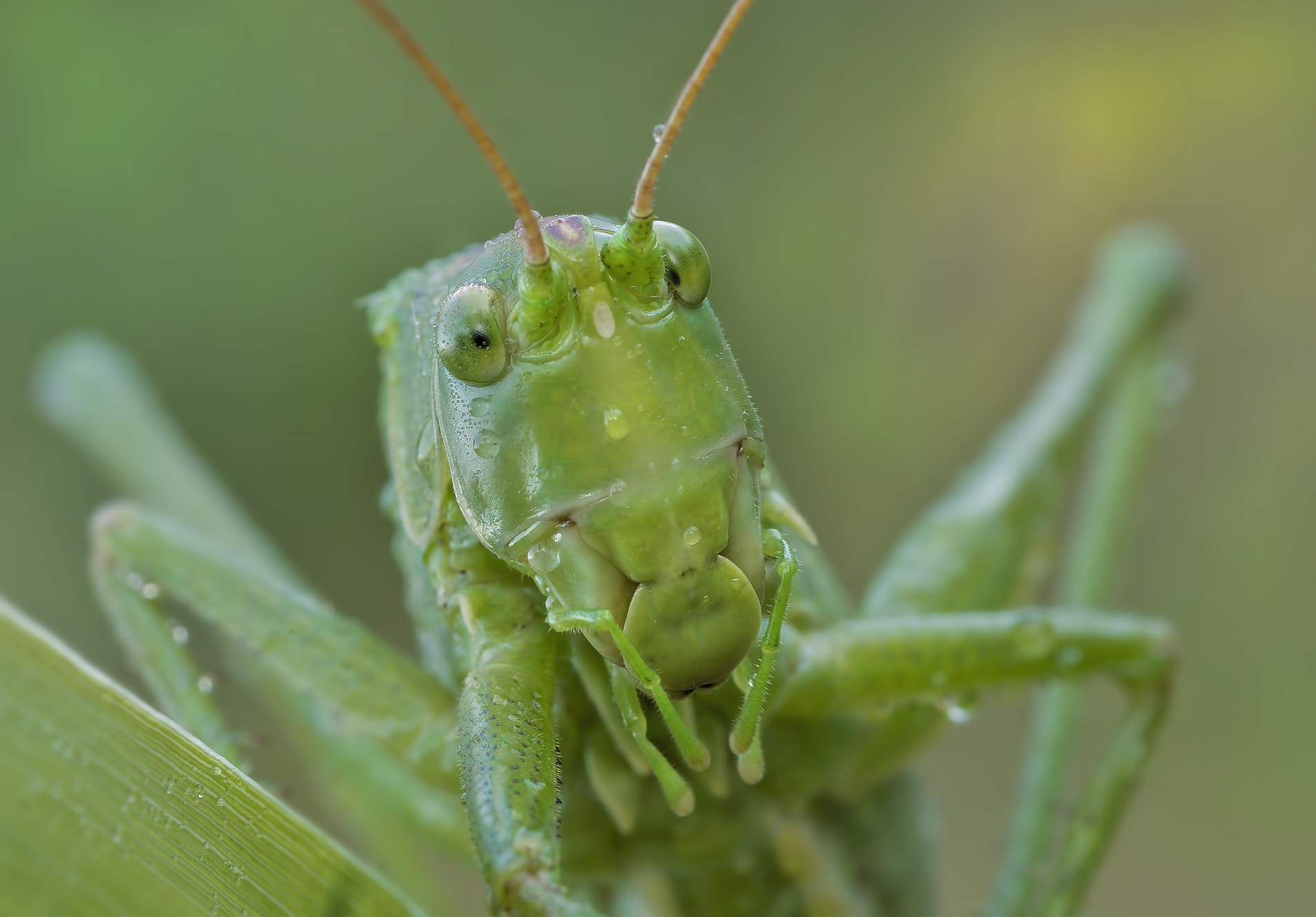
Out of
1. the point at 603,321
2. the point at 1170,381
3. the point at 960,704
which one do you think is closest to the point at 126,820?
the point at 603,321

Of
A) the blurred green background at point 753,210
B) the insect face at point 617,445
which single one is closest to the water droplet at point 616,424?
the insect face at point 617,445

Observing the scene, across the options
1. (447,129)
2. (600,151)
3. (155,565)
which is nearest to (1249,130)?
(600,151)

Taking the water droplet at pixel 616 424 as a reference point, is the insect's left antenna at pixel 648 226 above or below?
above

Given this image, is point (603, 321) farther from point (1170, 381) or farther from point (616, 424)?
point (1170, 381)

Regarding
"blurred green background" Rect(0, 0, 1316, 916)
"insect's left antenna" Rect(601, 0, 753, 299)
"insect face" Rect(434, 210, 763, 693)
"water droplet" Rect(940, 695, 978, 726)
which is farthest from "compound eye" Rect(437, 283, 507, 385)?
"blurred green background" Rect(0, 0, 1316, 916)

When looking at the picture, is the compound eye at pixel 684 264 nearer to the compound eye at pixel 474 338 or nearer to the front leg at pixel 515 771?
the compound eye at pixel 474 338

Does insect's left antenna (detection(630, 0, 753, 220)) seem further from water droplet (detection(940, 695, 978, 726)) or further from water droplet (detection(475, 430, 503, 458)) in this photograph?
water droplet (detection(940, 695, 978, 726))
